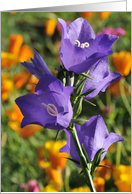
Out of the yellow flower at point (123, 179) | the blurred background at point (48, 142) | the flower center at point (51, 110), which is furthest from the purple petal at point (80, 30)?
the yellow flower at point (123, 179)

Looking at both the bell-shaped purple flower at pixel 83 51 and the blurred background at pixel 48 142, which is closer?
the bell-shaped purple flower at pixel 83 51

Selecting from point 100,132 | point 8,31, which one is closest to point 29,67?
point 100,132

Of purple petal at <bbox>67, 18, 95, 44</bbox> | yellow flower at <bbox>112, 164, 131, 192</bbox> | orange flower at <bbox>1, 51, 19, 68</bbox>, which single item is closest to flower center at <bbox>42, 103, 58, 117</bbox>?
purple petal at <bbox>67, 18, 95, 44</bbox>

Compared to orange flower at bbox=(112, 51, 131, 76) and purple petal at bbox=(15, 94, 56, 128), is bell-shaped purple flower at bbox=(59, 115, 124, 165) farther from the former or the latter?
orange flower at bbox=(112, 51, 131, 76)

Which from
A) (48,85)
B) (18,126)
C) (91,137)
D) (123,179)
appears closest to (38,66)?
(48,85)

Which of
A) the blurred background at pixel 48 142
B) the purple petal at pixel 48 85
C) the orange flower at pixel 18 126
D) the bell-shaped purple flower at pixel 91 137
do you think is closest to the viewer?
the purple petal at pixel 48 85

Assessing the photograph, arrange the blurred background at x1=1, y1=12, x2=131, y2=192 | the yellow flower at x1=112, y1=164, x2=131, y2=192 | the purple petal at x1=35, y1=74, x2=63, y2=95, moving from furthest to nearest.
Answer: the blurred background at x1=1, y1=12, x2=131, y2=192 → the yellow flower at x1=112, y1=164, x2=131, y2=192 → the purple petal at x1=35, y1=74, x2=63, y2=95

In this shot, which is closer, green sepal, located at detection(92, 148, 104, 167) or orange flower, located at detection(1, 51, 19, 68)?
green sepal, located at detection(92, 148, 104, 167)

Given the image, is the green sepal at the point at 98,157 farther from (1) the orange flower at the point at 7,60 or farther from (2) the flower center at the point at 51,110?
(1) the orange flower at the point at 7,60

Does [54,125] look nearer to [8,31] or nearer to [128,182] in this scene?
[128,182]
